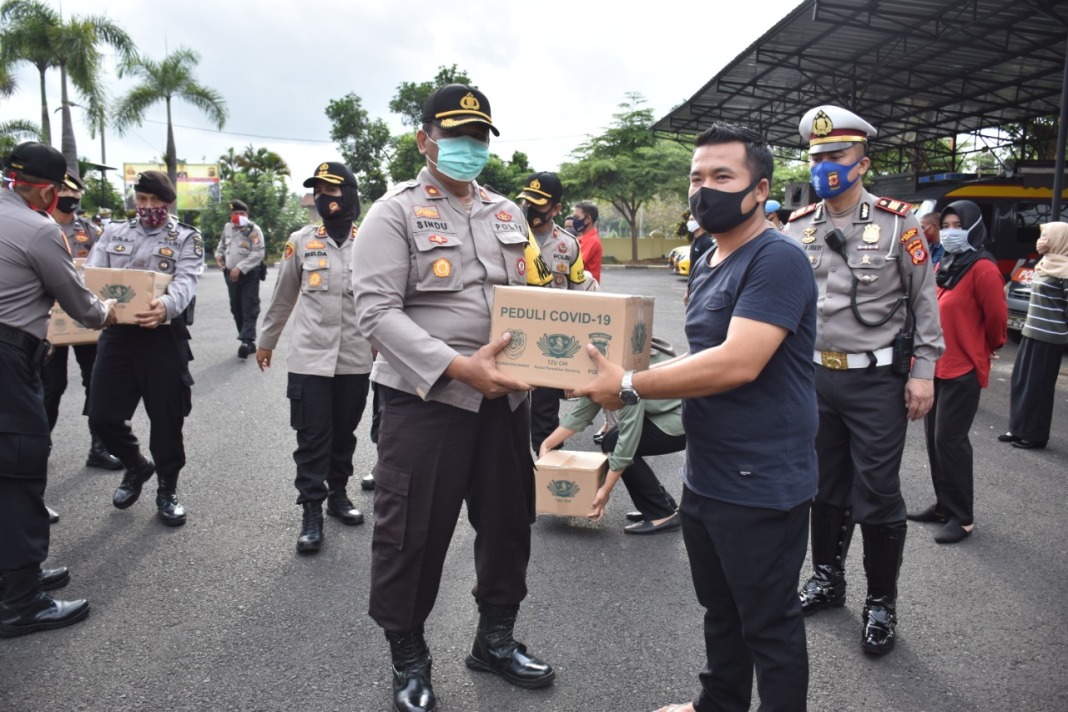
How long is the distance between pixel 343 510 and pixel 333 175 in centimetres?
198

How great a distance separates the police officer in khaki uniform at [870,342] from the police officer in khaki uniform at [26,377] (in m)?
3.35

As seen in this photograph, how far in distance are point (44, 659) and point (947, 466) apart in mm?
4559

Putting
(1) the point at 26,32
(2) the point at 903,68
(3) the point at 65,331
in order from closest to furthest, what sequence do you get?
(3) the point at 65,331 → (2) the point at 903,68 → (1) the point at 26,32

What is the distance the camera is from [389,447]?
2.72 m

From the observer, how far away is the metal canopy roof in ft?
47.1

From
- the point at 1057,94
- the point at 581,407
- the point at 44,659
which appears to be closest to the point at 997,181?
the point at 1057,94

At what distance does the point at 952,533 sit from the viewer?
4.37 m

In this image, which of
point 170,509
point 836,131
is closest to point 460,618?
point 170,509

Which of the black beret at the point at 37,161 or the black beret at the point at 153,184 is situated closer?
the black beret at the point at 37,161

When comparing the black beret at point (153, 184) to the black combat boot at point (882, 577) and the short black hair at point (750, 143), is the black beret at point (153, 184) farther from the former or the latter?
the black combat boot at point (882, 577)

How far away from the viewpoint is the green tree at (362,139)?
47594 mm

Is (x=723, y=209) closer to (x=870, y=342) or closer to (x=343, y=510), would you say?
(x=870, y=342)

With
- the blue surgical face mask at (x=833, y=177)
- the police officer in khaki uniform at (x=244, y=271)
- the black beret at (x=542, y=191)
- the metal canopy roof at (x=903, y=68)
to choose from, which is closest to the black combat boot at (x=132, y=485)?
the black beret at (x=542, y=191)

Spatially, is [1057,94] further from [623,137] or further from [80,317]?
[80,317]
